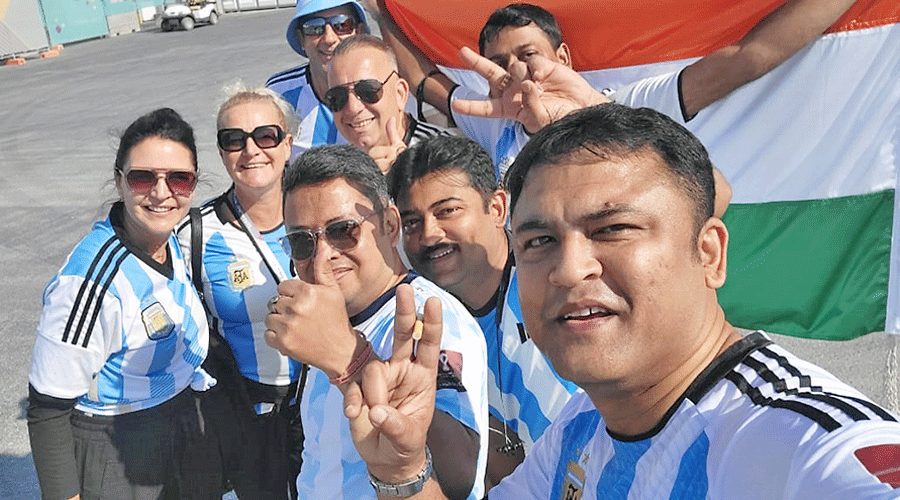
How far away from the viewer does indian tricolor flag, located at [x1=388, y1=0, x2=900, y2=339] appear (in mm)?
3363

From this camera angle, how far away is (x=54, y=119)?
51.2ft

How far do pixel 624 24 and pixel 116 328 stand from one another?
261 cm

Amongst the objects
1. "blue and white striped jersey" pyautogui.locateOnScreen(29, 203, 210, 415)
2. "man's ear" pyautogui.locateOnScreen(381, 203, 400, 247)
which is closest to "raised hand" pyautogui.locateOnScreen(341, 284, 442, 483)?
"man's ear" pyautogui.locateOnScreen(381, 203, 400, 247)

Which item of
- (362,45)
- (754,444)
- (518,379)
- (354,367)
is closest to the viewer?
(754,444)

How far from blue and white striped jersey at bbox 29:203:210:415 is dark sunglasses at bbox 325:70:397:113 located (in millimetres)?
913

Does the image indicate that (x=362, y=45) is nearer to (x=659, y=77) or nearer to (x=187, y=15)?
(x=659, y=77)

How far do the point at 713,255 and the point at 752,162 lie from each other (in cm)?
239

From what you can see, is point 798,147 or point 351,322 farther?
point 798,147

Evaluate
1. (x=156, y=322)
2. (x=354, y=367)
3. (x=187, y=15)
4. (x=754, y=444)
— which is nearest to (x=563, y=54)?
(x=156, y=322)

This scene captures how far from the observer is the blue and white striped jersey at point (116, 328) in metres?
2.87

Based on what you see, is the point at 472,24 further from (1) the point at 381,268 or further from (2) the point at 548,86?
(1) the point at 381,268

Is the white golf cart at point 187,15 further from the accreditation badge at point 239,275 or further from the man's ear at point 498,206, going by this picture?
the man's ear at point 498,206

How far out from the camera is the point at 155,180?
316 cm

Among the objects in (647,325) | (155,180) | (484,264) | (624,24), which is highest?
(624,24)
